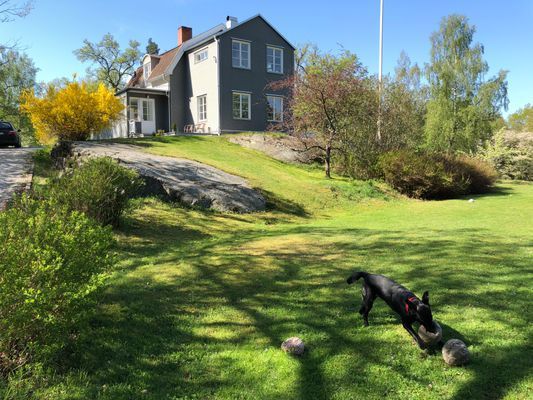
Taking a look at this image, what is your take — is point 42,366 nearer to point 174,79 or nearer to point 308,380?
point 308,380

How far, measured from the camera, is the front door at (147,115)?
3038 centimetres

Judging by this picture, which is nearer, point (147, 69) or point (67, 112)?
point (67, 112)

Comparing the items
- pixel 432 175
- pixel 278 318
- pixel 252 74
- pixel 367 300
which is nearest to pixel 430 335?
pixel 367 300

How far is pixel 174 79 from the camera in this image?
3073 centimetres

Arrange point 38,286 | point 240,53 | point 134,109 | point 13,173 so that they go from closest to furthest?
point 38,286 → point 13,173 → point 240,53 → point 134,109

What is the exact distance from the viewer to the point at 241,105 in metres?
29.1

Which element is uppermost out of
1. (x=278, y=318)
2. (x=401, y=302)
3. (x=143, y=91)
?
(x=143, y=91)

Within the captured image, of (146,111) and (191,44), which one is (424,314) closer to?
(146,111)

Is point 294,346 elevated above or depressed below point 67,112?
below

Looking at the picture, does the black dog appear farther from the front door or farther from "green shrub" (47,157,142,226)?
the front door

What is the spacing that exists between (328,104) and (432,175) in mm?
5751

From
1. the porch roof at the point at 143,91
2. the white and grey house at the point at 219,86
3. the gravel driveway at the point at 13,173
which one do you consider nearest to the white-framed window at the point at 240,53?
the white and grey house at the point at 219,86

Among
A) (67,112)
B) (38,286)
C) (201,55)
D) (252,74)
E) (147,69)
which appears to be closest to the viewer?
(38,286)

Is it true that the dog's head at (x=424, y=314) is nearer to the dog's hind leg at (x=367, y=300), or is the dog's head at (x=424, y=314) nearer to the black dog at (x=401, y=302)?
the black dog at (x=401, y=302)
